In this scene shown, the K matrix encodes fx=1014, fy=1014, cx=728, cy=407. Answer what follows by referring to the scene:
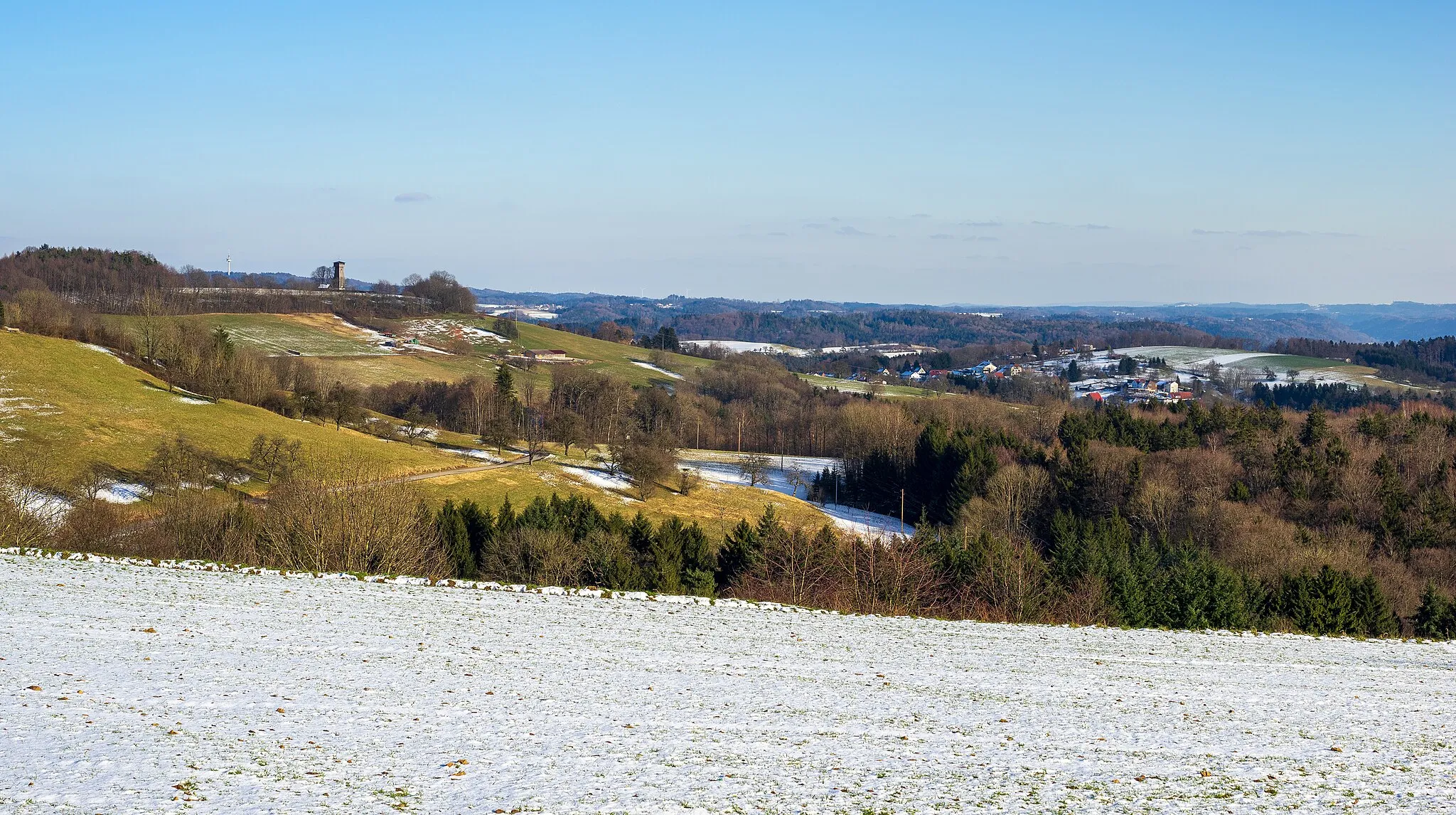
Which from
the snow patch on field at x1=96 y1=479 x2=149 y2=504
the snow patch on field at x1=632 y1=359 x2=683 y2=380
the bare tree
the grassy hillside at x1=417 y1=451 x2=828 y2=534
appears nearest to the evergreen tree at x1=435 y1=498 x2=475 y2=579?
the grassy hillside at x1=417 y1=451 x2=828 y2=534

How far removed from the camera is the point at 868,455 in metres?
110

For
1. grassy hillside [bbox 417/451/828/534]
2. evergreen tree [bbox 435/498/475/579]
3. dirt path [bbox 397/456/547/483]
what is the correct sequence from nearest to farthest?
evergreen tree [bbox 435/498/475/579], grassy hillside [bbox 417/451/828/534], dirt path [bbox 397/456/547/483]

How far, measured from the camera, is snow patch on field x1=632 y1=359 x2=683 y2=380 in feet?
547

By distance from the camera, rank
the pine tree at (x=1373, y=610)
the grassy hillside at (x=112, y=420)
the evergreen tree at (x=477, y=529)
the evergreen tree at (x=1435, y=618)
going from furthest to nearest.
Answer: the grassy hillside at (x=112, y=420) < the evergreen tree at (x=477, y=529) < the pine tree at (x=1373, y=610) < the evergreen tree at (x=1435, y=618)

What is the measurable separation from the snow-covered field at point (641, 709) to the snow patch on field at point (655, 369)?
135796 mm

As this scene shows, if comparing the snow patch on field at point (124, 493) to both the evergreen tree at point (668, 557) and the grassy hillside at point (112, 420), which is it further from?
the evergreen tree at point (668, 557)

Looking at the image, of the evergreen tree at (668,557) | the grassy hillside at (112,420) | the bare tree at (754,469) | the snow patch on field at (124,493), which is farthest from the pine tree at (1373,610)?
the snow patch on field at (124,493)

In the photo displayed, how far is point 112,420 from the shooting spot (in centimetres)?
6938

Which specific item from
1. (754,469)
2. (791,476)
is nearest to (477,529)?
(754,469)

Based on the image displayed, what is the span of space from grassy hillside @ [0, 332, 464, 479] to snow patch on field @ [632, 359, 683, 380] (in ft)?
275

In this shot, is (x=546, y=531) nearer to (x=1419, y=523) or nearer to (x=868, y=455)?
(x=1419, y=523)

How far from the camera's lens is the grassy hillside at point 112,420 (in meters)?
64.1

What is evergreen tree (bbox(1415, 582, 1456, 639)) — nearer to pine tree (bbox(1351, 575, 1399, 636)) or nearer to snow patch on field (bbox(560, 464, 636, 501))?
pine tree (bbox(1351, 575, 1399, 636))

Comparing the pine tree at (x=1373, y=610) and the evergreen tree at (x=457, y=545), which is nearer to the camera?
the pine tree at (x=1373, y=610)
